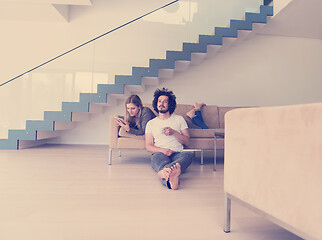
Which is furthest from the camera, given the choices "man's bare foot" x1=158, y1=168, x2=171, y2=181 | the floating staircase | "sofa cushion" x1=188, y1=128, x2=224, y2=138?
the floating staircase

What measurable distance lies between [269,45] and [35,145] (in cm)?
564

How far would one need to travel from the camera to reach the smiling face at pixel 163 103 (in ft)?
6.97

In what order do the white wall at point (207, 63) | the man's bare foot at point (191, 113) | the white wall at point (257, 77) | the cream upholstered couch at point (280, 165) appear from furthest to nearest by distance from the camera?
the white wall at point (257, 77)
the white wall at point (207, 63)
the man's bare foot at point (191, 113)
the cream upholstered couch at point (280, 165)

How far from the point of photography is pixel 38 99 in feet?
13.2

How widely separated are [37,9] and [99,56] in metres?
1.63

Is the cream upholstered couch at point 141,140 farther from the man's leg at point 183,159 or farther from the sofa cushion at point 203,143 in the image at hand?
the man's leg at point 183,159

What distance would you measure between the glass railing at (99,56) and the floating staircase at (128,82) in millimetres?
158

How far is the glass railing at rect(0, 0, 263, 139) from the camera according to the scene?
394 centimetres

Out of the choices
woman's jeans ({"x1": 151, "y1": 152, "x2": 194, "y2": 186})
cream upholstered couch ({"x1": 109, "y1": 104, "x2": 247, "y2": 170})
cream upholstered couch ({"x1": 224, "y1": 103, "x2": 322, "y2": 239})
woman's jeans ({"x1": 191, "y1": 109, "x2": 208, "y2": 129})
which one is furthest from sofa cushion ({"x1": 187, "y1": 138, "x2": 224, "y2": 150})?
cream upholstered couch ({"x1": 224, "y1": 103, "x2": 322, "y2": 239})

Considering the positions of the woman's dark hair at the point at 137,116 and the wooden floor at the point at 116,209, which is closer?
the wooden floor at the point at 116,209

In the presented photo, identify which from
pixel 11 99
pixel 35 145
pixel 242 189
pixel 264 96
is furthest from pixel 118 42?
pixel 242 189

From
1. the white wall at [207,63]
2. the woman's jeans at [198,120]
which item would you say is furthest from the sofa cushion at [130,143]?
the white wall at [207,63]

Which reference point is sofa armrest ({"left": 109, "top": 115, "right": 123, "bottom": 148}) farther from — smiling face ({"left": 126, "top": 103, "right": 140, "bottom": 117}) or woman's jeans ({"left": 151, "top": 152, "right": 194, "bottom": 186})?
woman's jeans ({"left": 151, "top": 152, "right": 194, "bottom": 186})

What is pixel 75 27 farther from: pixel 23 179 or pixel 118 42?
pixel 23 179
